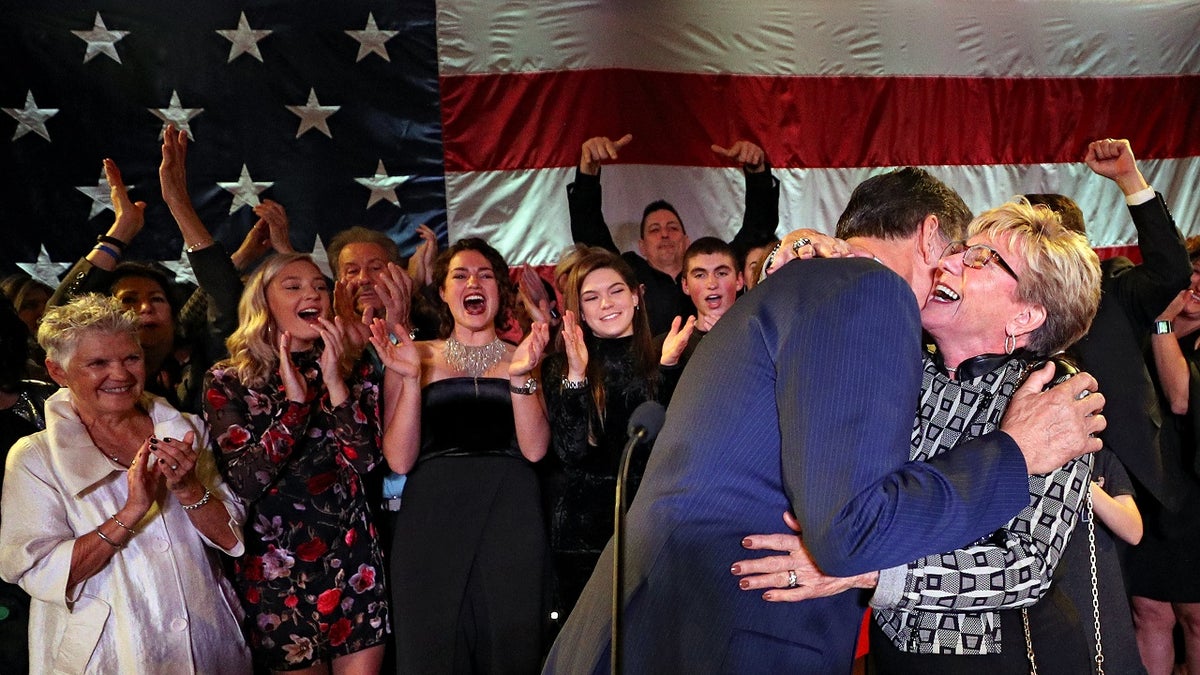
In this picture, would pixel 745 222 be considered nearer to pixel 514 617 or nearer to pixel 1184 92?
pixel 514 617

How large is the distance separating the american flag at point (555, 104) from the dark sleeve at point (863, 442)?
13.8 ft

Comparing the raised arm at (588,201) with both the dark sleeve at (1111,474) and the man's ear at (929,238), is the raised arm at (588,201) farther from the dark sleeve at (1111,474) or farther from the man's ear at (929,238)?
the man's ear at (929,238)

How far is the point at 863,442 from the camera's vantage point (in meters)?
1.58

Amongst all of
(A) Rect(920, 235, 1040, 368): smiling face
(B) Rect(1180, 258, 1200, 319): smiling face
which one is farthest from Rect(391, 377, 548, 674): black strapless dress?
(B) Rect(1180, 258, 1200, 319): smiling face

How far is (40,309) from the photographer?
4824 mm

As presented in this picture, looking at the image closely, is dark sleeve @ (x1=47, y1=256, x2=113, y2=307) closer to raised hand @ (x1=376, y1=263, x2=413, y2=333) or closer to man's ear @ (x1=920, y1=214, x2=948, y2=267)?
raised hand @ (x1=376, y1=263, x2=413, y2=333)

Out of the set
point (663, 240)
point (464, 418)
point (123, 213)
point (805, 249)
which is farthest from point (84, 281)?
point (805, 249)

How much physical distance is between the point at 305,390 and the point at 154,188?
2.46m

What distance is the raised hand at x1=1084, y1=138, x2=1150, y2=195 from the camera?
3.55 metres

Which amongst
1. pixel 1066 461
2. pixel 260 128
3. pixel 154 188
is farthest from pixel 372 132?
pixel 1066 461

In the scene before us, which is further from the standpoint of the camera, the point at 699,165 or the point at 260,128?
the point at 699,165

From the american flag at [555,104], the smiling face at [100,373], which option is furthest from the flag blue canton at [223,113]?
the smiling face at [100,373]

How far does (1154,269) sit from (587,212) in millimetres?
2551

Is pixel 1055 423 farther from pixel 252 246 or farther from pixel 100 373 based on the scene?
pixel 252 246
